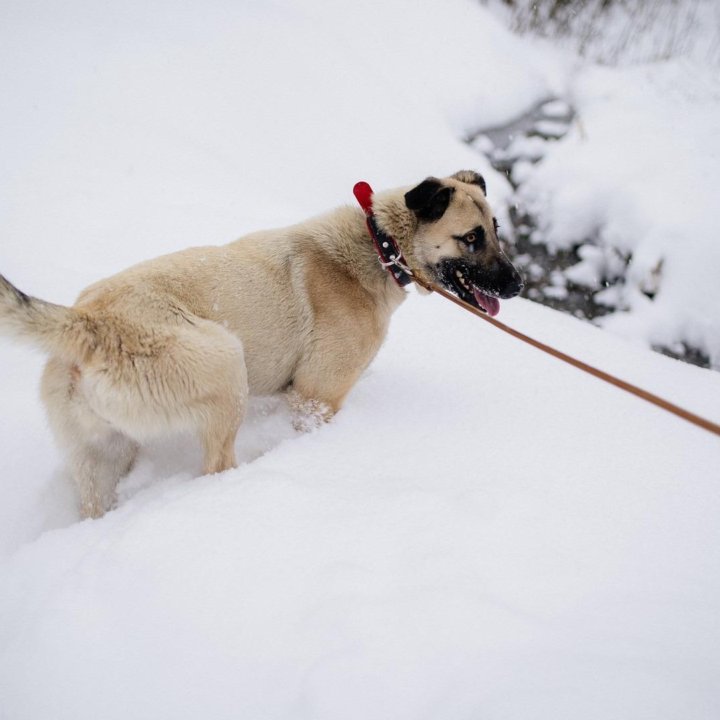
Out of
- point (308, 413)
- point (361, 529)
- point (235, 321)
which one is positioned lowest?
point (308, 413)

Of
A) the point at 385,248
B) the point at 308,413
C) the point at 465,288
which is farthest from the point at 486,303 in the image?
the point at 308,413

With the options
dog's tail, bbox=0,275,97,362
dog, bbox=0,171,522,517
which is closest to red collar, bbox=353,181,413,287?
dog, bbox=0,171,522,517

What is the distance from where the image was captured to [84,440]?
81.6 inches

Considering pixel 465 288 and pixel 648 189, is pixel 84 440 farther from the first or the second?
pixel 648 189

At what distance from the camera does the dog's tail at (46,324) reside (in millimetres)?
1823

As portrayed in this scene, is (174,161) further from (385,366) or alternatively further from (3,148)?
(385,366)

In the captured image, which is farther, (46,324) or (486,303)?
(486,303)

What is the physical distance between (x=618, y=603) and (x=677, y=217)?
4.56 meters

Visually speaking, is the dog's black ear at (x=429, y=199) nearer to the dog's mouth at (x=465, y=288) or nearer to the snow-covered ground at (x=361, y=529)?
the dog's mouth at (x=465, y=288)

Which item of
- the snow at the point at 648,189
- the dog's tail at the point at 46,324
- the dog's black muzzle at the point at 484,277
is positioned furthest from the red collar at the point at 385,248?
the snow at the point at 648,189

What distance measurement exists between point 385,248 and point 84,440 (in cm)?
177

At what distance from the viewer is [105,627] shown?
4.53 ft

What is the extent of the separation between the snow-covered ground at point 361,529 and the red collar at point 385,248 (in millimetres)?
726

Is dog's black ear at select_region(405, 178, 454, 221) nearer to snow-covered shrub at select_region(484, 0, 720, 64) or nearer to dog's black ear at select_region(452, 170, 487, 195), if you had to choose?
dog's black ear at select_region(452, 170, 487, 195)
